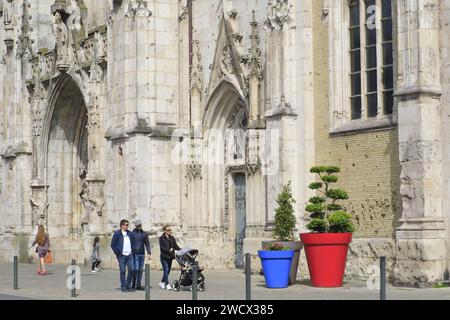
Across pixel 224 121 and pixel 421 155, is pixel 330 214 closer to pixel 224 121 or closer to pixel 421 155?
pixel 421 155

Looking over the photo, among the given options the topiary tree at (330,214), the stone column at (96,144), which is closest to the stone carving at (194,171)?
the stone column at (96,144)

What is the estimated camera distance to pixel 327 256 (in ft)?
68.7

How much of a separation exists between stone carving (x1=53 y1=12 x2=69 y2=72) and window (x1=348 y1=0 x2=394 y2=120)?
12266mm

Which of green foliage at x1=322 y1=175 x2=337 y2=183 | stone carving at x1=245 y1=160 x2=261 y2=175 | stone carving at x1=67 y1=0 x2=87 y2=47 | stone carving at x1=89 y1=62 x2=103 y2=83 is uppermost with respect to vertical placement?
stone carving at x1=67 y1=0 x2=87 y2=47

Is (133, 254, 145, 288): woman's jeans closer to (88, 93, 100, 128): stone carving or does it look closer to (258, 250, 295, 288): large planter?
(258, 250, 295, 288): large planter

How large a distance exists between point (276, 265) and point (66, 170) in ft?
53.6

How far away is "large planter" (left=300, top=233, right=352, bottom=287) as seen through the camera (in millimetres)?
20922

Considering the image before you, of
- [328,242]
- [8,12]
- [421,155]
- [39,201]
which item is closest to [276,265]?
[328,242]

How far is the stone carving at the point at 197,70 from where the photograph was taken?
95.5 ft

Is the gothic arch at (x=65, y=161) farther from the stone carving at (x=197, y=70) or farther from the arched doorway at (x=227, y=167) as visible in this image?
the arched doorway at (x=227, y=167)

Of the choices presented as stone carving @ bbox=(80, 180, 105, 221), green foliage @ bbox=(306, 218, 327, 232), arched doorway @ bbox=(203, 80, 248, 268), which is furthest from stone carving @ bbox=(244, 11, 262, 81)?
stone carving @ bbox=(80, 180, 105, 221)

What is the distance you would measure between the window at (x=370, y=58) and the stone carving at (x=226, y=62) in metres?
4.58
